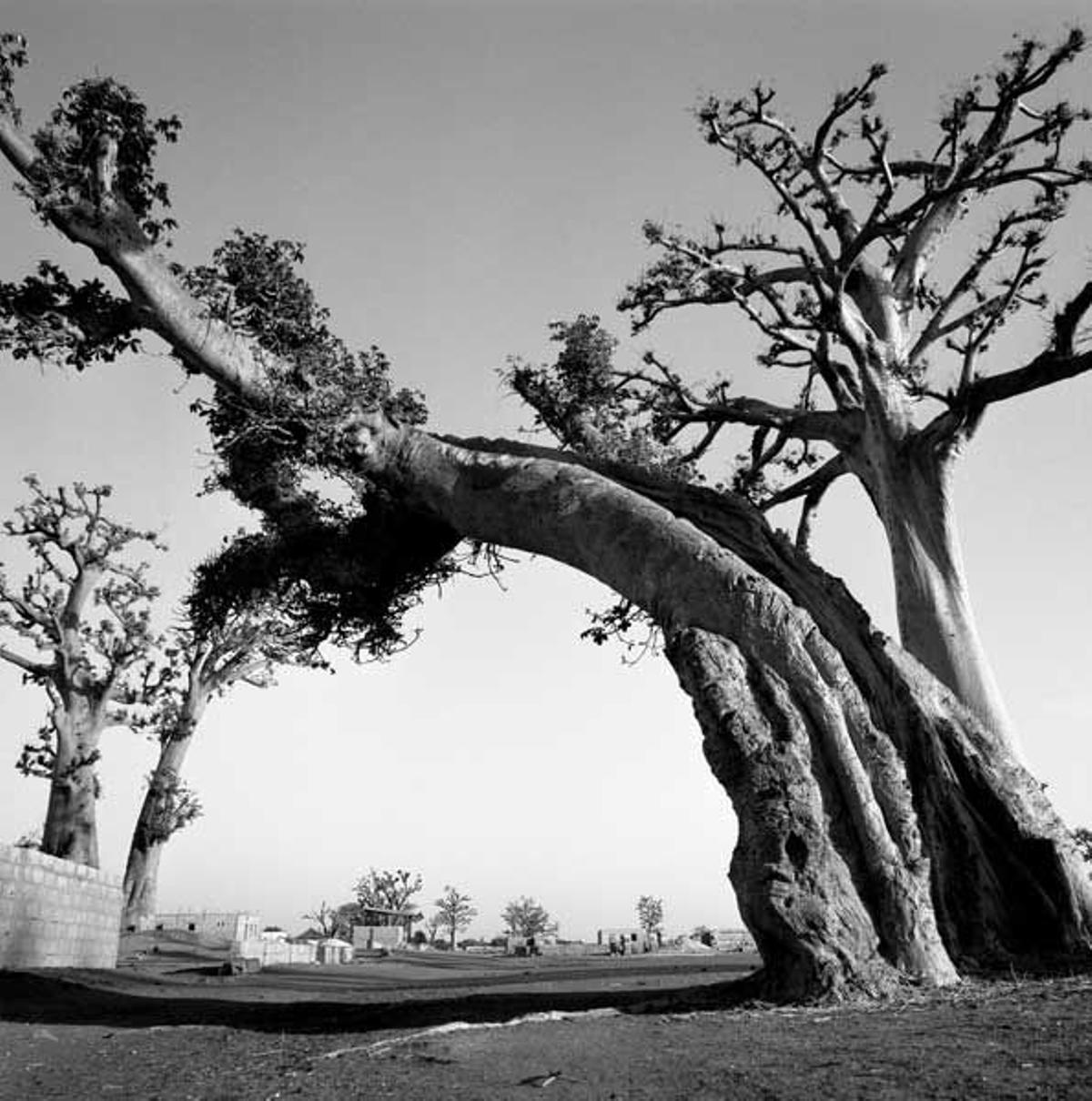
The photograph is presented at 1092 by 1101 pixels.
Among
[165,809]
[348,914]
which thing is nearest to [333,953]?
[165,809]

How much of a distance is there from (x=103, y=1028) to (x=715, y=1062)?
5265 millimetres

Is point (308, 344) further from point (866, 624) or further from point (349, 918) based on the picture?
point (349, 918)

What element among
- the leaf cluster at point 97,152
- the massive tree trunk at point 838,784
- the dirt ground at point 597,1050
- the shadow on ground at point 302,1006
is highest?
the leaf cluster at point 97,152

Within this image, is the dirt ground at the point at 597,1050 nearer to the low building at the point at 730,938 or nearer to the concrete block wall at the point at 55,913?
the concrete block wall at the point at 55,913

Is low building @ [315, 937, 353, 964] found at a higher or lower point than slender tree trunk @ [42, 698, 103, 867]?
lower

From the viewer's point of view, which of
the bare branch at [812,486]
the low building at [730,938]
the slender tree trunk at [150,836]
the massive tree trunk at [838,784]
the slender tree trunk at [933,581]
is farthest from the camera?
the low building at [730,938]

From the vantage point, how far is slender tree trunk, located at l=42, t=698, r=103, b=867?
65.7 ft

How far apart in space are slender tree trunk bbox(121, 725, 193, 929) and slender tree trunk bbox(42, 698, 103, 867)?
2847 mm

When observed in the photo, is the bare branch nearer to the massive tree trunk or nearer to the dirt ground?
the massive tree trunk

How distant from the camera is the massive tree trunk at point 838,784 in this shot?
5.57 metres

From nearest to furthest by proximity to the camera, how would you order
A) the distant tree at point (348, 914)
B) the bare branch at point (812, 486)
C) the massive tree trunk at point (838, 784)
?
the massive tree trunk at point (838, 784) → the bare branch at point (812, 486) → the distant tree at point (348, 914)

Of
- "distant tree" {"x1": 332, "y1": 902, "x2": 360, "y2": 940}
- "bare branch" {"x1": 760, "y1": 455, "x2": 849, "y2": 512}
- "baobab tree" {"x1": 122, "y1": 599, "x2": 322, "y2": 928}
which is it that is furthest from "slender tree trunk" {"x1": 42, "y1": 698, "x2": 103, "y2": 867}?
"distant tree" {"x1": 332, "y1": 902, "x2": 360, "y2": 940}

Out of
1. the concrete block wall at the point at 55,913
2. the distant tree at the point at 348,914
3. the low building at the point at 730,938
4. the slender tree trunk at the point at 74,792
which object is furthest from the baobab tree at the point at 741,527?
the distant tree at the point at 348,914

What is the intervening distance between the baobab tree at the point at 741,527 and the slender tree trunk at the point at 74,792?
11.5 metres
